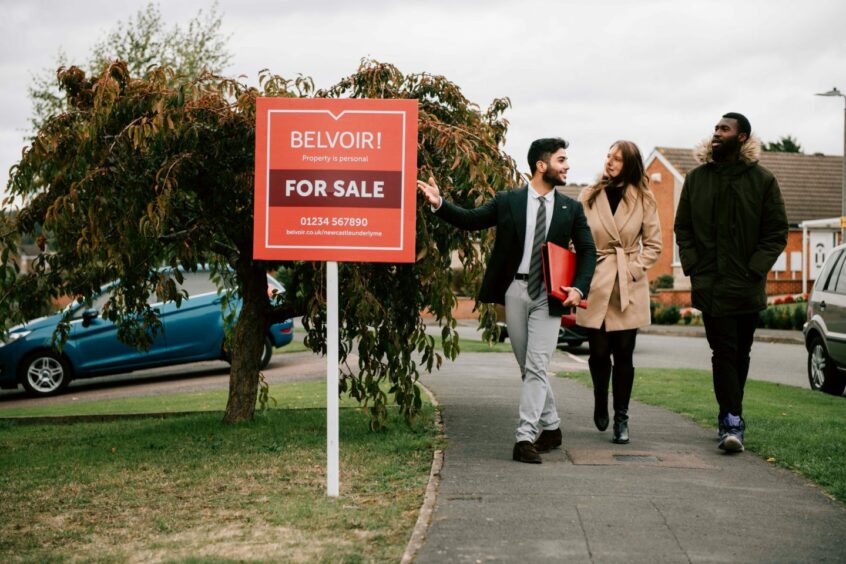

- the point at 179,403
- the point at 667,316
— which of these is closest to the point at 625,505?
the point at 179,403

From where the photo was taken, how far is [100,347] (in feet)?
48.3

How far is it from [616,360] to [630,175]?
1328 mm

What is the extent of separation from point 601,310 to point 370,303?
1621 millimetres

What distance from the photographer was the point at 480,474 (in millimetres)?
5863

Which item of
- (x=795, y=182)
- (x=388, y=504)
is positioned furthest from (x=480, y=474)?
(x=795, y=182)

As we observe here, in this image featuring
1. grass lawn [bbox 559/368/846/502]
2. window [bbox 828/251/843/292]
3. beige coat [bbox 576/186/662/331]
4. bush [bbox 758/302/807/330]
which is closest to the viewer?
grass lawn [bbox 559/368/846/502]

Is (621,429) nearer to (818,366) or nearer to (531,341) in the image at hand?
(531,341)

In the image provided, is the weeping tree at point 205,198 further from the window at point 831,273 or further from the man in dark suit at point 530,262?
the window at point 831,273

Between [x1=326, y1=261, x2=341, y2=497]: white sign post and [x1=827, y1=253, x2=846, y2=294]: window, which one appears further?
[x1=827, y1=253, x2=846, y2=294]: window

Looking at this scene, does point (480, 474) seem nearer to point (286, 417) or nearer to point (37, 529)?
point (37, 529)

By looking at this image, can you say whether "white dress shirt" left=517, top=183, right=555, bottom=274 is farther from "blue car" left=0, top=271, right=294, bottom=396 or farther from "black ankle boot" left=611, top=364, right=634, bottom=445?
"blue car" left=0, top=271, right=294, bottom=396

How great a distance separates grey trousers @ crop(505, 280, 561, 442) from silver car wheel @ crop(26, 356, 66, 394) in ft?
32.8

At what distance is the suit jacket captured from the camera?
6305mm

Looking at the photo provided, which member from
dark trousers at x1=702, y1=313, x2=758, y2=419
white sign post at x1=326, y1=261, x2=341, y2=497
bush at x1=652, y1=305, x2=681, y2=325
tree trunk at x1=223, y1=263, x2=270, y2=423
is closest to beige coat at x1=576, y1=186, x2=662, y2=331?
dark trousers at x1=702, y1=313, x2=758, y2=419
